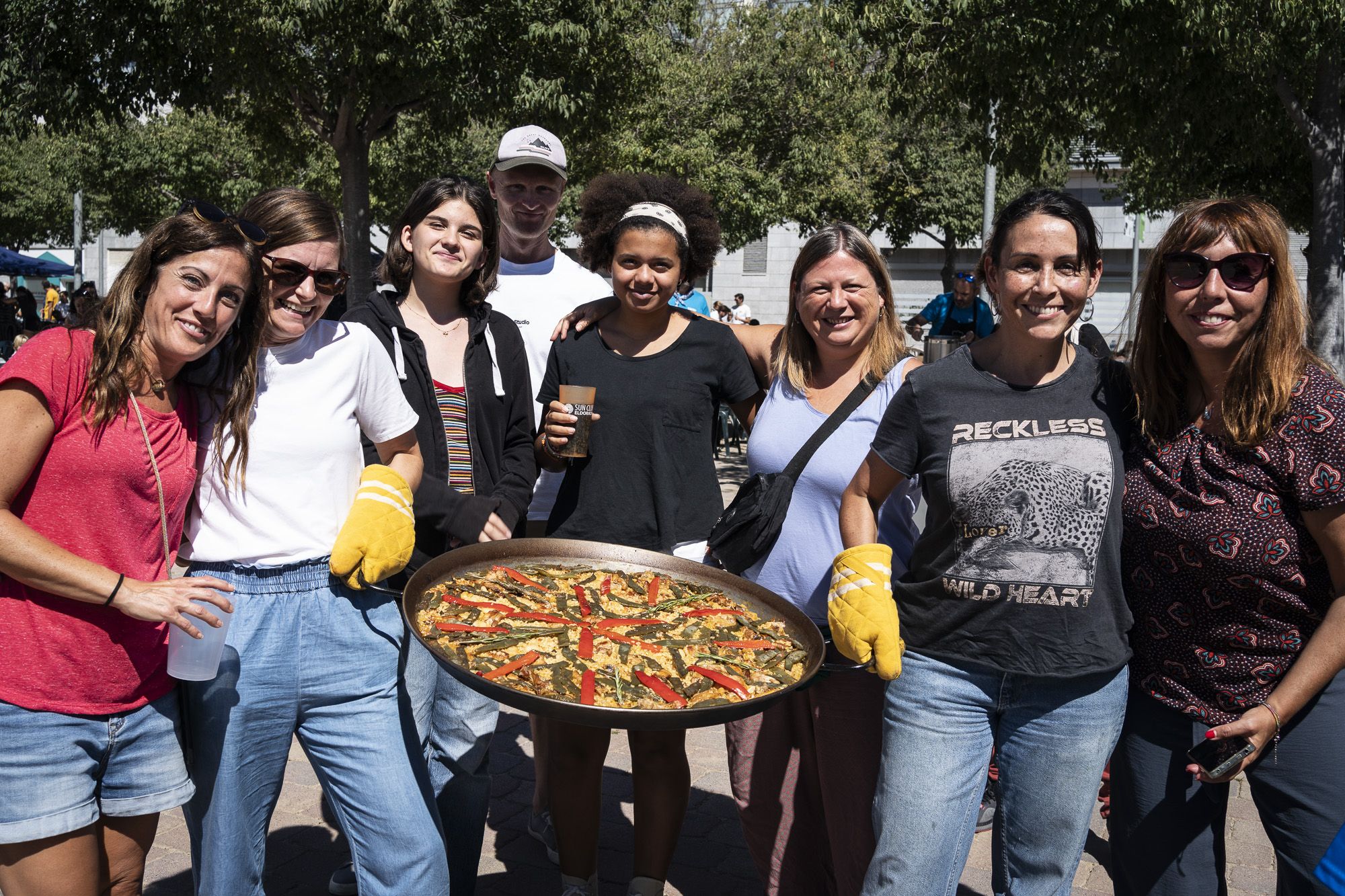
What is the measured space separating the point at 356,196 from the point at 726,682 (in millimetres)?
13423

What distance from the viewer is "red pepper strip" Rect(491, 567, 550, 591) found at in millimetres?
3232

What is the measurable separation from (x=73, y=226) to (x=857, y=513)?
170ft

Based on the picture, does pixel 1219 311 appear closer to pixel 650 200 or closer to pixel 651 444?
pixel 651 444

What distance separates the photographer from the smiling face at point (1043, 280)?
2688 mm

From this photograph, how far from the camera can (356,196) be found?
14.7m

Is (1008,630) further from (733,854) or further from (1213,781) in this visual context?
(733,854)

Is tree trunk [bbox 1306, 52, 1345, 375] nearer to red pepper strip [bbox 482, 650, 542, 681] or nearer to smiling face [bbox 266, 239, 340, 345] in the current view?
red pepper strip [bbox 482, 650, 542, 681]

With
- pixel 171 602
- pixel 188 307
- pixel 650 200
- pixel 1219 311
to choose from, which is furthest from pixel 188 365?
pixel 1219 311

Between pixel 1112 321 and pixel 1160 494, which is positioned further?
pixel 1112 321

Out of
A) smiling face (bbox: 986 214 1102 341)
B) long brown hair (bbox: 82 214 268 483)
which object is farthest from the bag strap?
long brown hair (bbox: 82 214 268 483)

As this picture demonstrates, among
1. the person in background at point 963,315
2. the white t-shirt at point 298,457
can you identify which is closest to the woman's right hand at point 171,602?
the white t-shirt at point 298,457

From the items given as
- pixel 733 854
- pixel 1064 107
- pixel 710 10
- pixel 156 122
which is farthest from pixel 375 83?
pixel 156 122

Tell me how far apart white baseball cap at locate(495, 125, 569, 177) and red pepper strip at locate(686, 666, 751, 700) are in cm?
240

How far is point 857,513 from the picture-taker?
2922mm
